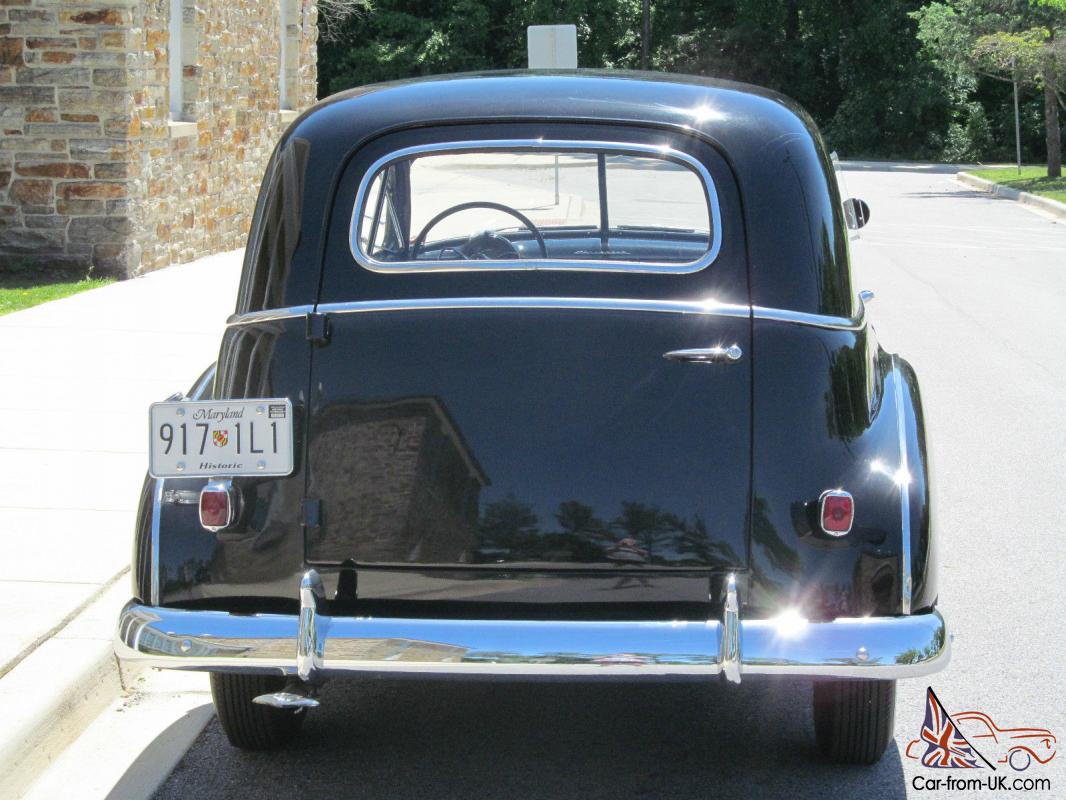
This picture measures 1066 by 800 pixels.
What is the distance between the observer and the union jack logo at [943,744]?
3844mm

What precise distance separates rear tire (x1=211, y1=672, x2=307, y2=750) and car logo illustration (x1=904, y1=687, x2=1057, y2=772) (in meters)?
1.77

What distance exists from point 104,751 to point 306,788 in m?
0.68

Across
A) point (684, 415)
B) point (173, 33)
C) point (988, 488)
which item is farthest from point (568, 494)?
point (173, 33)

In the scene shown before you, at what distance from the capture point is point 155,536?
3.50m

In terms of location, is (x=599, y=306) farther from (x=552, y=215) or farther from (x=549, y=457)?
(x=552, y=215)

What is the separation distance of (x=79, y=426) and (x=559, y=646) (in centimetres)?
486

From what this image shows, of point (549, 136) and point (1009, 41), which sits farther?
point (1009, 41)

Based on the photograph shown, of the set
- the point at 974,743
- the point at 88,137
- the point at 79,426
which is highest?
the point at 88,137

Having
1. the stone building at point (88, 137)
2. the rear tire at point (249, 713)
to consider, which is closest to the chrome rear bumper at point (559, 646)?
the rear tire at point (249, 713)

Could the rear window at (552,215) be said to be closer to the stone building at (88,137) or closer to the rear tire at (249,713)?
the rear tire at (249,713)

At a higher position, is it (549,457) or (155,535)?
(549,457)

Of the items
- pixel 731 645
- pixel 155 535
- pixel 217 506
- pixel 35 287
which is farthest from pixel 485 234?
pixel 35 287

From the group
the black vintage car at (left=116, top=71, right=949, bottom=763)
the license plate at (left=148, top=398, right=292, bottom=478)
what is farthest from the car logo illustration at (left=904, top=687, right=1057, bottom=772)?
the license plate at (left=148, top=398, right=292, bottom=478)

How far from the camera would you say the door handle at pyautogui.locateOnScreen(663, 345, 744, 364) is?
3.38 meters
